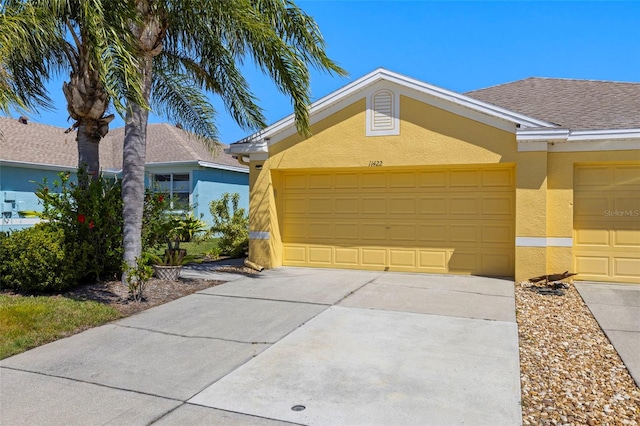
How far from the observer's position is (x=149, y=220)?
10109 millimetres

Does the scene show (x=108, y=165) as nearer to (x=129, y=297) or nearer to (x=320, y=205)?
(x=320, y=205)

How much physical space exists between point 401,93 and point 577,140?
12.1ft

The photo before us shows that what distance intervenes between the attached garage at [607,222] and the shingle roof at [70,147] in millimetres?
11422

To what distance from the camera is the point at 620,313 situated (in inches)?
280

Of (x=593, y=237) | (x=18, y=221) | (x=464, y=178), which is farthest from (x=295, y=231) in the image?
(x=18, y=221)

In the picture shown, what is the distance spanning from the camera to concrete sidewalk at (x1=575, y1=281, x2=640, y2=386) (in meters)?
5.30

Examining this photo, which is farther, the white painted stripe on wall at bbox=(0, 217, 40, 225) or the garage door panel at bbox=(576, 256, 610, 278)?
the white painted stripe on wall at bbox=(0, 217, 40, 225)

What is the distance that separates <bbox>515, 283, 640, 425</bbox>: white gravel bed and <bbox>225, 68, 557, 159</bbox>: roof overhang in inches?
159

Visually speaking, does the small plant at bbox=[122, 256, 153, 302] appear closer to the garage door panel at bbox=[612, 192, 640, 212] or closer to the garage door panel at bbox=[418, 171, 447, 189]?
the garage door panel at bbox=[418, 171, 447, 189]

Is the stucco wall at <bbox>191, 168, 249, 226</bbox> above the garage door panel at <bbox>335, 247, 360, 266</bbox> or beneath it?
above

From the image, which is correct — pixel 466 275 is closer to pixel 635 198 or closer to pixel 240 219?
pixel 635 198

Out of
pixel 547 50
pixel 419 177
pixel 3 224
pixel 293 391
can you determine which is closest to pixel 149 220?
pixel 419 177

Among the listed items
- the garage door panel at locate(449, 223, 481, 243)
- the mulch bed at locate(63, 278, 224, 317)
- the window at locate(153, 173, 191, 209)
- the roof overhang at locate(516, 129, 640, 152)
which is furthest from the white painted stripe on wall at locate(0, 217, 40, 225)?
the roof overhang at locate(516, 129, 640, 152)

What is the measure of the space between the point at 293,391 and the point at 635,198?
8.57m
